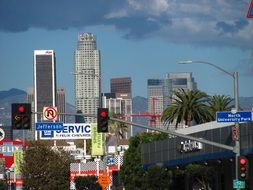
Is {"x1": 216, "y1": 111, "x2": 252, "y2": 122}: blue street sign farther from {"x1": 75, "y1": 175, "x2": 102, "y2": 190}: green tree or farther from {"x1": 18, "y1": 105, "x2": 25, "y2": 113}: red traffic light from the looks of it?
{"x1": 75, "y1": 175, "x2": 102, "y2": 190}: green tree

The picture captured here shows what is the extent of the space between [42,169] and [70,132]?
3019 cm

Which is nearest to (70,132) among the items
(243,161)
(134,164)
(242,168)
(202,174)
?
(202,174)

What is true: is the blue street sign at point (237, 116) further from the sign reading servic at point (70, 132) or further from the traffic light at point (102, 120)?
the sign reading servic at point (70, 132)

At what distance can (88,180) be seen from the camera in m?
126

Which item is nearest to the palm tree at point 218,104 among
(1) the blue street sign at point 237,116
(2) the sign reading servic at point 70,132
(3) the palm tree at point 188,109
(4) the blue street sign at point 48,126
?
(3) the palm tree at point 188,109

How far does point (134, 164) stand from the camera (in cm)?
10775

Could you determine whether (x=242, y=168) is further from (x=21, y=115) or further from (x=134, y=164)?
(x=134, y=164)

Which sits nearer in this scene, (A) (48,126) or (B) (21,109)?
(B) (21,109)

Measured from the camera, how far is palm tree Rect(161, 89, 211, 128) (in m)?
101

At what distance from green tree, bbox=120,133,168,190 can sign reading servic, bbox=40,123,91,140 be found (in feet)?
58.6

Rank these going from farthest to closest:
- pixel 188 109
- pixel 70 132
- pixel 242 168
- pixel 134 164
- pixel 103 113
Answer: pixel 134 164 < pixel 188 109 < pixel 70 132 < pixel 103 113 < pixel 242 168

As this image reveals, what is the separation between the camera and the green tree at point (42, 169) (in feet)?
366

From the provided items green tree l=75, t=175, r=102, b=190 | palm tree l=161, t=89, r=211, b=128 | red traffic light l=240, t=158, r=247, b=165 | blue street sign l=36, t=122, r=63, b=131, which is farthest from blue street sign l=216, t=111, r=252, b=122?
green tree l=75, t=175, r=102, b=190

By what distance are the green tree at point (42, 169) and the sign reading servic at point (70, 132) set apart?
988 inches
